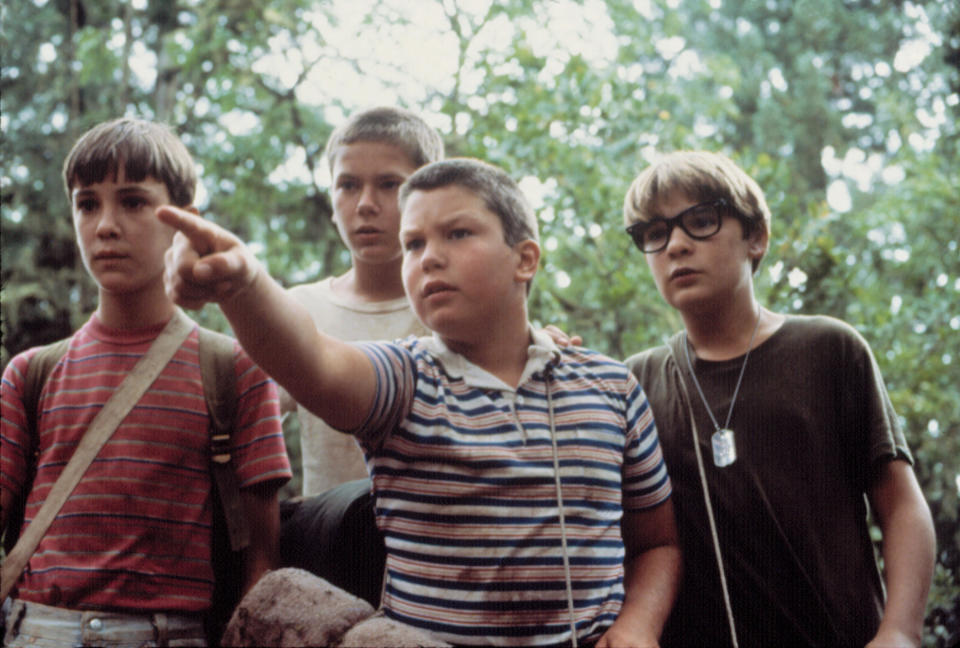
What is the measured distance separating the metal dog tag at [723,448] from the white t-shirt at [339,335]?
879 mm

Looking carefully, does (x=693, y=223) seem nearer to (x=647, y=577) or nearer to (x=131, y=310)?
(x=647, y=577)

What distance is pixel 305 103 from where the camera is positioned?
19.4 ft

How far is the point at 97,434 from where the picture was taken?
185cm

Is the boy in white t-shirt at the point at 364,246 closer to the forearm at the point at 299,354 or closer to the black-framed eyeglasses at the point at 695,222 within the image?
the black-framed eyeglasses at the point at 695,222

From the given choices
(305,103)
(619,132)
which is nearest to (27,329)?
(305,103)

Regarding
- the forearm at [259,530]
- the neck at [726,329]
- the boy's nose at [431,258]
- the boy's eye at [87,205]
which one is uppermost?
the boy's eye at [87,205]

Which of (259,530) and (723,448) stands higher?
(723,448)

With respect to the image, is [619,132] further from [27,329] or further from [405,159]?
[27,329]

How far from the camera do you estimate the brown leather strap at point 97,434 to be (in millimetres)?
1749

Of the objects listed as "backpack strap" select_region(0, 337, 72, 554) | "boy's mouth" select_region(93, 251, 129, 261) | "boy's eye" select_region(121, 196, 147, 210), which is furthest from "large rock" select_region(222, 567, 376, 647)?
"boy's eye" select_region(121, 196, 147, 210)

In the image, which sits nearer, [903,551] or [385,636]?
[385,636]

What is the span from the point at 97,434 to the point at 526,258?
102 centimetres

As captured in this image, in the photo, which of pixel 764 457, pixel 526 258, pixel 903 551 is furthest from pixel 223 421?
pixel 903 551

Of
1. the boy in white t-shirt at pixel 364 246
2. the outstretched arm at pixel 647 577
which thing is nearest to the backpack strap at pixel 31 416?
the boy in white t-shirt at pixel 364 246
